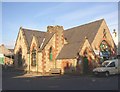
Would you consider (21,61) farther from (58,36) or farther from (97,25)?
(97,25)

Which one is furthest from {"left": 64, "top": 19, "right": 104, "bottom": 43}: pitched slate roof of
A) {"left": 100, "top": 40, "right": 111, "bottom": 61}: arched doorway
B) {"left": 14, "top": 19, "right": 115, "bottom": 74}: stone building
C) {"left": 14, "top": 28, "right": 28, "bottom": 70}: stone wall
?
{"left": 14, "top": 28, "right": 28, "bottom": 70}: stone wall

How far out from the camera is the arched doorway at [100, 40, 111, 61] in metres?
36.8

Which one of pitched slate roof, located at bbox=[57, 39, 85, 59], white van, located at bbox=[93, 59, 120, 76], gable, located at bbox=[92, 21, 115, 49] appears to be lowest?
white van, located at bbox=[93, 59, 120, 76]

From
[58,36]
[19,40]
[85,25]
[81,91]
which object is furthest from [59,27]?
[81,91]

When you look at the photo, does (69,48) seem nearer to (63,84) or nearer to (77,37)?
(77,37)

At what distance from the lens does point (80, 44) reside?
34656 millimetres

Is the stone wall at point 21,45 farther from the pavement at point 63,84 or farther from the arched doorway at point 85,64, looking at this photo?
the pavement at point 63,84

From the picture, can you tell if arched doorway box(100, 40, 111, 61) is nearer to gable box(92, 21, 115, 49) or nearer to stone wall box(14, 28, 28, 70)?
gable box(92, 21, 115, 49)

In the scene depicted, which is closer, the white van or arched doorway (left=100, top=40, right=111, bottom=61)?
the white van

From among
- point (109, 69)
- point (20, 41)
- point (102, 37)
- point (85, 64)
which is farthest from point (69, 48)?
point (20, 41)

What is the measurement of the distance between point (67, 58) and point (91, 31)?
635 cm

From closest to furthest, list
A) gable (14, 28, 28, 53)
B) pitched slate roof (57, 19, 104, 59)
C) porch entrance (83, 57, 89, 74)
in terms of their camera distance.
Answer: porch entrance (83, 57, 89, 74)
pitched slate roof (57, 19, 104, 59)
gable (14, 28, 28, 53)

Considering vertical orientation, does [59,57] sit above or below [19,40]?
below

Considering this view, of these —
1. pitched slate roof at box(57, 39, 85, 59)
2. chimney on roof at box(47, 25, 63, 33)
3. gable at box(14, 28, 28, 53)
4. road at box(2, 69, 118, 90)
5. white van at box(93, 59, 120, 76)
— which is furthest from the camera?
gable at box(14, 28, 28, 53)
